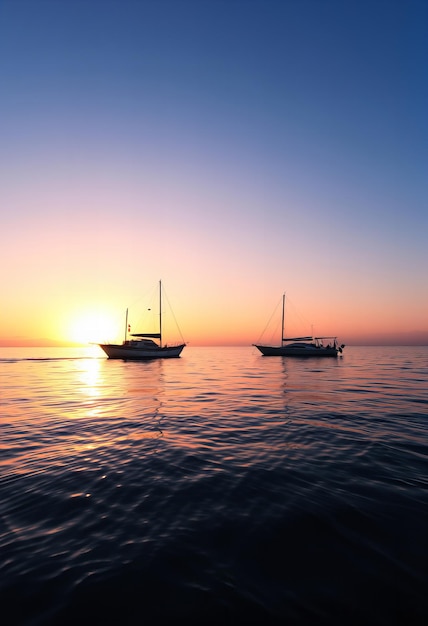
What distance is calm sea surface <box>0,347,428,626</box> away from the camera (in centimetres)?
326

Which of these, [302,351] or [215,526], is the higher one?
[215,526]

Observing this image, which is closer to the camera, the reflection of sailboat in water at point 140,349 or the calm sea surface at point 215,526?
the calm sea surface at point 215,526

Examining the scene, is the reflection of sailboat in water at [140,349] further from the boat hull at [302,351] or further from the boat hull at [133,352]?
the boat hull at [302,351]

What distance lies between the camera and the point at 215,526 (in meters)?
4.77

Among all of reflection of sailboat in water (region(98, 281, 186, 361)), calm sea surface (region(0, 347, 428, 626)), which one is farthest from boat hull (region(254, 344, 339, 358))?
calm sea surface (region(0, 347, 428, 626))

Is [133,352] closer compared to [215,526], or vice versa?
[215,526]

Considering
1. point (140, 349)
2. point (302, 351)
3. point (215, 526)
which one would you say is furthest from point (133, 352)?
point (215, 526)

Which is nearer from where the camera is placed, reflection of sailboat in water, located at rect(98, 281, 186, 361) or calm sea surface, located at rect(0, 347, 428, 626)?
calm sea surface, located at rect(0, 347, 428, 626)

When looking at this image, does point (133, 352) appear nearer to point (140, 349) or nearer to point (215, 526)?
point (140, 349)

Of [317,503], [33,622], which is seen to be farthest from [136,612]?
[317,503]

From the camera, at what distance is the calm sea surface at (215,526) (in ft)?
10.7

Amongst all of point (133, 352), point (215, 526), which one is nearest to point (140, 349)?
point (133, 352)

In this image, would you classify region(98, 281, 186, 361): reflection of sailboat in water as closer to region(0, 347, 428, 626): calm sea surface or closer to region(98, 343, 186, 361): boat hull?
region(98, 343, 186, 361): boat hull

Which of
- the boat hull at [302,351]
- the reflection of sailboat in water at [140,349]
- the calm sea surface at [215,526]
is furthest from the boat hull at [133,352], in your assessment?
the calm sea surface at [215,526]
